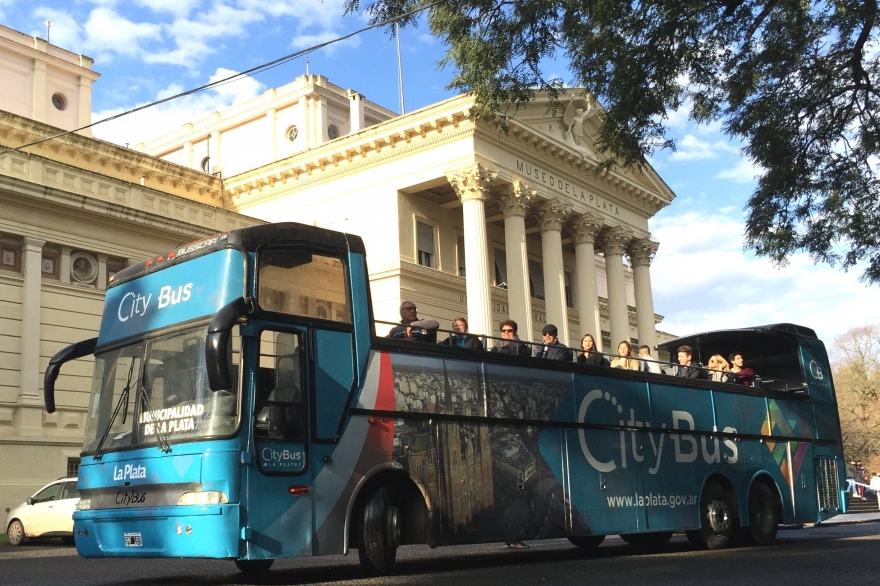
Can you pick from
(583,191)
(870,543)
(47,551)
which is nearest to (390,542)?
(870,543)

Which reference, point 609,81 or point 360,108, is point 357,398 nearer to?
point 609,81

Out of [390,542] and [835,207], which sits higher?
[835,207]

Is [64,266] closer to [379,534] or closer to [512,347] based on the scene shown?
[512,347]

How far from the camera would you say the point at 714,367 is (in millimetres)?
15250

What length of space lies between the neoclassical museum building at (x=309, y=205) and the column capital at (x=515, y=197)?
3.2 inches

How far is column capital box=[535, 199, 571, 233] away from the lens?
126ft

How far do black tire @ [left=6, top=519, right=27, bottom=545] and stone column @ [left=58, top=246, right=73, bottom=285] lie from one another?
6942 millimetres

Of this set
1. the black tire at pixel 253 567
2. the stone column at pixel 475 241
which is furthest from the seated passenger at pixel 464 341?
the stone column at pixel 475 241

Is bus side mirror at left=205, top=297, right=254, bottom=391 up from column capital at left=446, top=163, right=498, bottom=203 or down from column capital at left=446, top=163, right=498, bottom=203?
down

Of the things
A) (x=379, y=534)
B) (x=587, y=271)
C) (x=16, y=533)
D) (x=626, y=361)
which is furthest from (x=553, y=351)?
(x=587, y=271)

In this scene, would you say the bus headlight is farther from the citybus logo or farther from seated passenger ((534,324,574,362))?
the citybus logo

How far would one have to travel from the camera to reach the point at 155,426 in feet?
28.6

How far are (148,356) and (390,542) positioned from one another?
3.02 m

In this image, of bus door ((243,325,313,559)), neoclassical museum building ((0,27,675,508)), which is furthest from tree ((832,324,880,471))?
bus door ((243,325,313,559))
